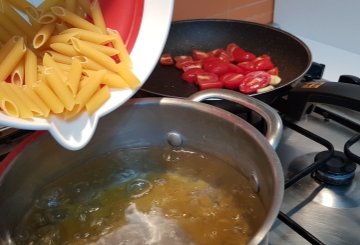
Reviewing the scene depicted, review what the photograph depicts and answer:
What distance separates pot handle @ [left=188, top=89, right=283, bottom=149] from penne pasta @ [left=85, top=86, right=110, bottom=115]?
13cm

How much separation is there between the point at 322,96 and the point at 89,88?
0.34 m

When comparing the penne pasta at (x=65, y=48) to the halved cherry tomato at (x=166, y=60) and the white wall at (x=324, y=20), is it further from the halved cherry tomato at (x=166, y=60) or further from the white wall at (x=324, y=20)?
the white wall at (x=324, y=20)

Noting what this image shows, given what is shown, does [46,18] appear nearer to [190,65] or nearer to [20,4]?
[20,4]

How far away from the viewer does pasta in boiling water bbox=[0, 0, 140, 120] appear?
1.55 feet

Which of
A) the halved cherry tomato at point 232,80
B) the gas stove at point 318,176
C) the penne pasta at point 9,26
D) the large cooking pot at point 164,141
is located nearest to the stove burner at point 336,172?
the gas stove at point 318,176

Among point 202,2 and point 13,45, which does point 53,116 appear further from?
point 202,2

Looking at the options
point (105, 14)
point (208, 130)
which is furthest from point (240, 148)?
point (105, 14)

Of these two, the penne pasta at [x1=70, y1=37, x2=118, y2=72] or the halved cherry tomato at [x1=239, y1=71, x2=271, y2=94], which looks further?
the halved cherry tomato at [x1=239, y1=71, x2=271, y2=94]

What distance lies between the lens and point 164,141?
621 millimetres

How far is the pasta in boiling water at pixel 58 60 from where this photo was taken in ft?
1.55

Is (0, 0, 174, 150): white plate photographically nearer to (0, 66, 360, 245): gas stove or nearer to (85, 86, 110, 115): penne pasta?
(85, 86, 110, 115): penne pasta

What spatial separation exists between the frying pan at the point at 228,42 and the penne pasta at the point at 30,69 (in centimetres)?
33

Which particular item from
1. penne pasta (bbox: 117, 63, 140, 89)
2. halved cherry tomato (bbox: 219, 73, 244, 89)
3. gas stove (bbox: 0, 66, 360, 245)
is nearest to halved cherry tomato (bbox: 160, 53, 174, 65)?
halved cherry tomato (bbox: 219, 73, 244, 89)

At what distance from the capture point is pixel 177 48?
947 millimetres
